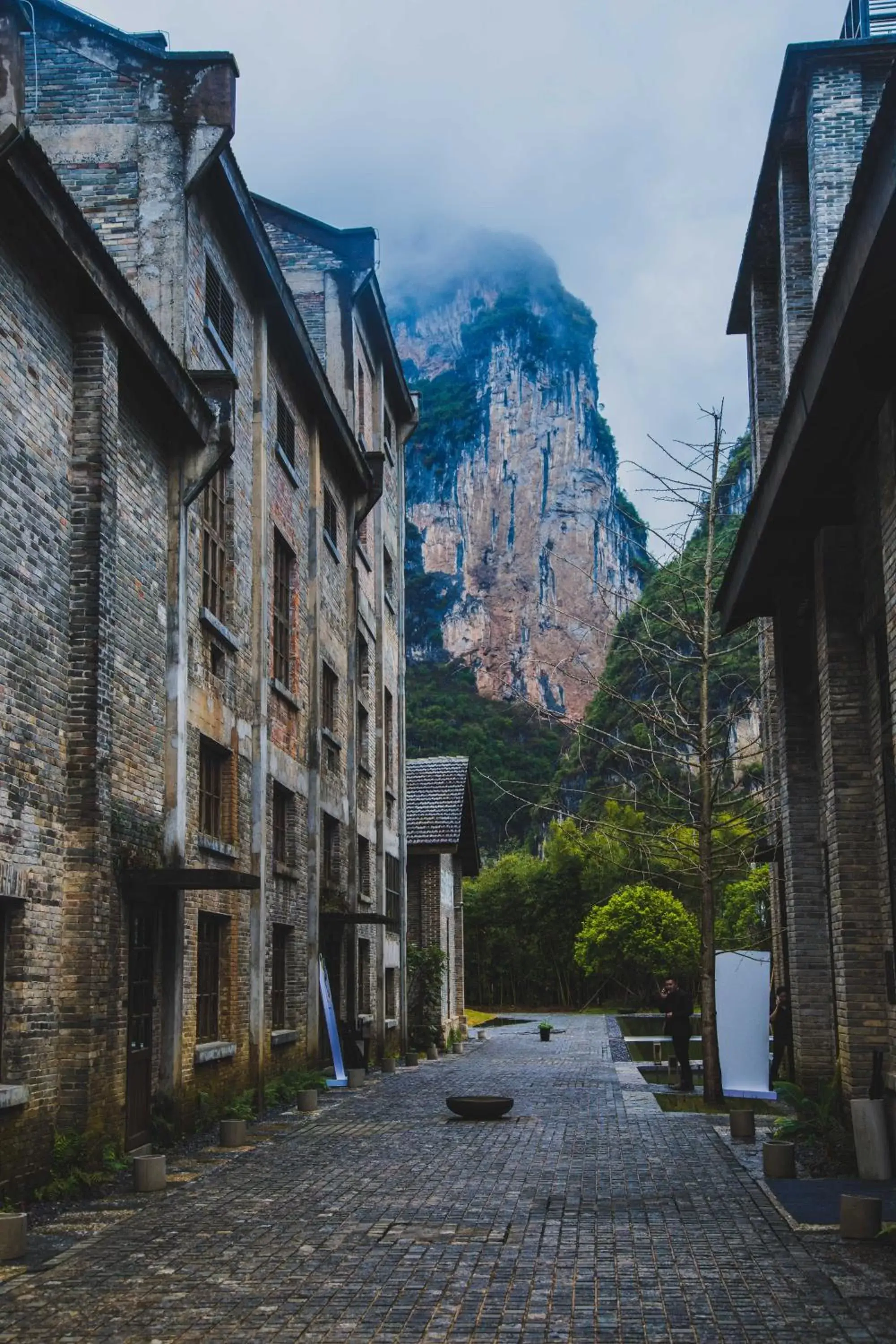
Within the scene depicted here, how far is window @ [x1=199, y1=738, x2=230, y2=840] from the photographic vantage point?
50.0 ft

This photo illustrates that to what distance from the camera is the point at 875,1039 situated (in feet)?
39.6

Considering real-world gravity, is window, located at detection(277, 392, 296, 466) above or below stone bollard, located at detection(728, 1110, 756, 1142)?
above

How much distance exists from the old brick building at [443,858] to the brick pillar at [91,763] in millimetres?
19621

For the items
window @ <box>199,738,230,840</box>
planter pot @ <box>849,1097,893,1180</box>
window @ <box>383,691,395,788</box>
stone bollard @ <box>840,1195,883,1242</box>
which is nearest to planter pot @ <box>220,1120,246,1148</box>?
window @ <box>199,738,230,840</box>

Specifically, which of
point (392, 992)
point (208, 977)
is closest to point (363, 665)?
point (392, 992)

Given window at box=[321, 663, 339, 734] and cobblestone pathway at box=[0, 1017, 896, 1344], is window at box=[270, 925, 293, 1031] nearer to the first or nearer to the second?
window at box=[321, 663, 339, 734]

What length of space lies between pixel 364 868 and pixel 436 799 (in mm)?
8720

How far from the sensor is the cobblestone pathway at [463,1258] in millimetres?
6559

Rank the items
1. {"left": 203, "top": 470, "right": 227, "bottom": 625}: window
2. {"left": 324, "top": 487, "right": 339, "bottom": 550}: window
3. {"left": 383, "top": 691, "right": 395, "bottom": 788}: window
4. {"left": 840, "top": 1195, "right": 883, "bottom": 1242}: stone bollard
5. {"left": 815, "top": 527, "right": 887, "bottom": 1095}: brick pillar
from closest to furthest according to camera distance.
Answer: {"left": 840, "top": 1195, "right": 883, "bottom": 1242}: stone bollard < {"left": 815, "top": 527, "right": 887, "bottom": 1095}: brick pillar < {"left": 203, "top": 470, "right": 227, "bottom": 625}: window < {"left": 324, "top": 487, "right": 339, "bottom": 550}: window < {"left": 383, "top": 691, "right": 395, "bottom": 788}: window

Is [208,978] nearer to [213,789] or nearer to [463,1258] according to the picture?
[213,789]

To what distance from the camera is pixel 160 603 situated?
530 inches

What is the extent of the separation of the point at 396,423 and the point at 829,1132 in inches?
850

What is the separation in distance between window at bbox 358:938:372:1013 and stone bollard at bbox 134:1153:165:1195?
13.7 m

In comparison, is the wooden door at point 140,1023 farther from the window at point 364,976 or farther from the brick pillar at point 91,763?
the window at point 364,976
